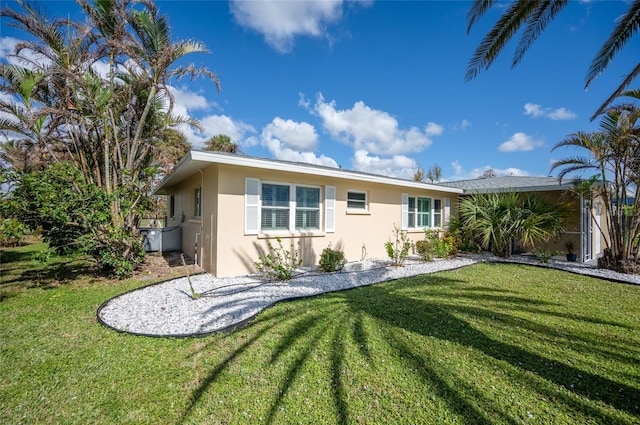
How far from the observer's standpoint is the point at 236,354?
10.1ft

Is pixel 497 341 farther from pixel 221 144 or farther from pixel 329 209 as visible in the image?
pixel 221 144

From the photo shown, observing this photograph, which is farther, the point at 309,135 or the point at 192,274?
the point at 309,135

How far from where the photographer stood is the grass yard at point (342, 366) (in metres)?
2.23

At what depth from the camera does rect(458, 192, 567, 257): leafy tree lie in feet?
29.6

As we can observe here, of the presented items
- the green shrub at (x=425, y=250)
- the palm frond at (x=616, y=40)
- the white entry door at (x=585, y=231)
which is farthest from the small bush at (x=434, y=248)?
the palm frond at (x=616, y=40)

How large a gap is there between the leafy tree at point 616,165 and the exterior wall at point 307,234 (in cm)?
488

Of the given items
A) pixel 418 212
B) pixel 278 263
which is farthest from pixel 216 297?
pixel 418 212

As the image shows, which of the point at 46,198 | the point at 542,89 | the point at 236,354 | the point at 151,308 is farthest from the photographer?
the point at 542,89

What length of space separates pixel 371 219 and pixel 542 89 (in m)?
7.13

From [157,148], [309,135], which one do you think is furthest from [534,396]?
[309,135]

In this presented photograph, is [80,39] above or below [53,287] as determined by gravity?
above

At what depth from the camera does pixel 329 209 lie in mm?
8133

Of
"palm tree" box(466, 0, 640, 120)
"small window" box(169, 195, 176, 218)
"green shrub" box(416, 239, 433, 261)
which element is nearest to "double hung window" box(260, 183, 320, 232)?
"green shrub" box(416, 239, 433, 261)

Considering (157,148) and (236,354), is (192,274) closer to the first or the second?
(236,354)
